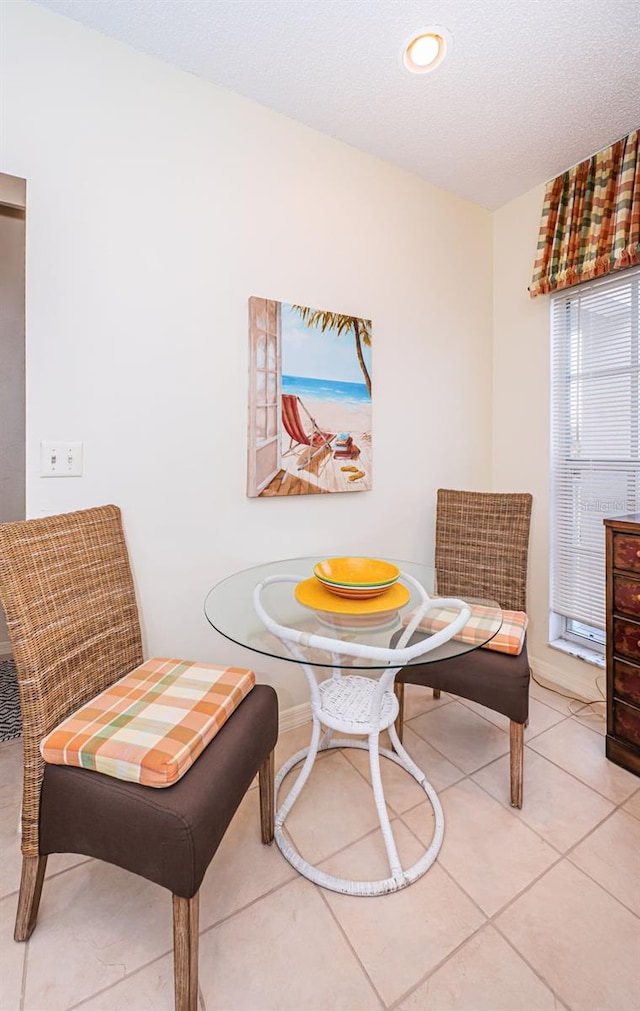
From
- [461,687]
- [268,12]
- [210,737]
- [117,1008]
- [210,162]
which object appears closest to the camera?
[117,1008]

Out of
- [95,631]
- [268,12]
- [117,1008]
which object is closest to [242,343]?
[268,12]

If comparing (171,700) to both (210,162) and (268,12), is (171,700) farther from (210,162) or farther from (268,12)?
(268,12)

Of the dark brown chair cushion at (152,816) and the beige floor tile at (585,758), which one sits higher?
the dark brown chair cushion at (152,816)

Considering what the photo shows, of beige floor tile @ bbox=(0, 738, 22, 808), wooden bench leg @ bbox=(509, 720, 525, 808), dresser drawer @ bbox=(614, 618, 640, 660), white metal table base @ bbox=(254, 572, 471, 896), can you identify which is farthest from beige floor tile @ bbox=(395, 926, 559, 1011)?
beige floor tile @ bbox=(0, 738, 22, 808)

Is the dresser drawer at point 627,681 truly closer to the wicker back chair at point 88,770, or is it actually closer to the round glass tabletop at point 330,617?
the round glass tabletop at point 330,617

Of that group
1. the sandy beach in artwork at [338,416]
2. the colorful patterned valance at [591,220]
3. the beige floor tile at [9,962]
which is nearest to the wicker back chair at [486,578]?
the sandy beach in artwork at [338,416]

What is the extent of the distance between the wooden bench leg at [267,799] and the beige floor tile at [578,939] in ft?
2.25

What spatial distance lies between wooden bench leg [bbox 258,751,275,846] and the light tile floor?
0.18ft

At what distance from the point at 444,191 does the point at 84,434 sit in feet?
7.70

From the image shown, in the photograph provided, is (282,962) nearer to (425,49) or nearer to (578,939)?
(578,939)

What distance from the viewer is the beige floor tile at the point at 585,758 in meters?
1.64

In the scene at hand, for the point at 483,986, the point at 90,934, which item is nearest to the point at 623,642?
the point at 483,986

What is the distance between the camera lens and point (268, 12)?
147 cm

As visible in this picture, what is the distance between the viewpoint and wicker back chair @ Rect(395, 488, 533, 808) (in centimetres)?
153
